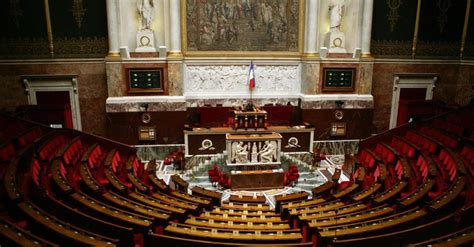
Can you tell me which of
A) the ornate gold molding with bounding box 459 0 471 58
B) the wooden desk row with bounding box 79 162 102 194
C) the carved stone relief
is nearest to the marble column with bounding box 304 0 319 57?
the carved stone relief

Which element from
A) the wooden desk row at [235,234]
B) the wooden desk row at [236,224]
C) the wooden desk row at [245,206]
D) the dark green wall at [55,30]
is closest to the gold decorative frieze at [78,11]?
the dark green wall at [55,30]

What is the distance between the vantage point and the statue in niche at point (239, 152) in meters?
11.3

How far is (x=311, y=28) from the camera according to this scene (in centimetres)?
1330

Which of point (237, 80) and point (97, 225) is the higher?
point (237, 80)

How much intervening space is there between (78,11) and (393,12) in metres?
12.2

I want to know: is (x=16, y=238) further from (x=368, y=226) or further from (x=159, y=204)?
(x=368, y=226)

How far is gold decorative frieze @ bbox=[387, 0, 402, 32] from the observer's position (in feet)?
44.1

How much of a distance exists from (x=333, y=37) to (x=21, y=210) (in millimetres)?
11947

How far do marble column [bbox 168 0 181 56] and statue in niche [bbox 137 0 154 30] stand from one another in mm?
749

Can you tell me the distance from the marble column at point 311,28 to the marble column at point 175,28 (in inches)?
199

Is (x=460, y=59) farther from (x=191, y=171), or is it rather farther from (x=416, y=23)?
(x=191, y=171)

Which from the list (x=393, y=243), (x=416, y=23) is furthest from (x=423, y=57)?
(x=393, y=243)

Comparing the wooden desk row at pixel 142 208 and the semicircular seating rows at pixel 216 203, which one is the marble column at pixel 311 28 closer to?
the semicircular seating rows at pixel 216 203

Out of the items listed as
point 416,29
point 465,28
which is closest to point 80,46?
point 416,29
